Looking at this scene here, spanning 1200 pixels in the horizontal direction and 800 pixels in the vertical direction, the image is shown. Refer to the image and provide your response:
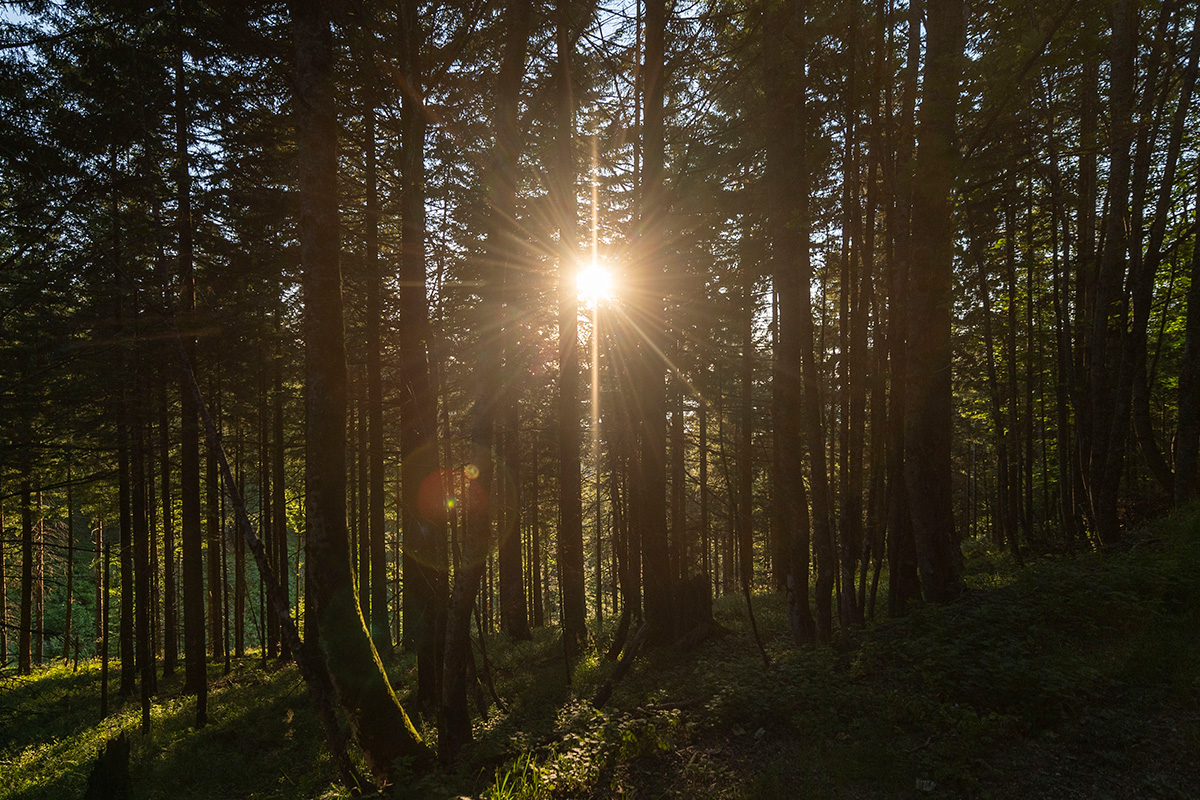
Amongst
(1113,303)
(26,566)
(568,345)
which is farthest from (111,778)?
(26,566)

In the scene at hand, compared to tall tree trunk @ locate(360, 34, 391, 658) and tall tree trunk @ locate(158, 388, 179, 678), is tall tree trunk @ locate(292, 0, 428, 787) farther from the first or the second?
tall tree trunk @ locate(158, 388, 179, 678)

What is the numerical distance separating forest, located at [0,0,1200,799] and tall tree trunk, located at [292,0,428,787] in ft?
0.15

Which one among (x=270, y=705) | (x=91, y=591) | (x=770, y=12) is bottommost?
(x=91, y=591)

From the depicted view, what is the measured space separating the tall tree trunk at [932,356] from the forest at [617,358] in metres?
0.05

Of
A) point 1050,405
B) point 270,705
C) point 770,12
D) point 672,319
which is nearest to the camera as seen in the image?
point 770,12

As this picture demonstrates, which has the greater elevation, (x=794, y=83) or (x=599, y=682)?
(x=794, y=83)

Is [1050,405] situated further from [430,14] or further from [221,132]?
[221,132]

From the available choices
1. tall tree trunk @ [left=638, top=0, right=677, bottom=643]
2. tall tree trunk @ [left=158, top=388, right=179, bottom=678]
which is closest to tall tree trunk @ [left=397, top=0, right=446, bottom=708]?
tall tree trunk @ [left=638, top=0, right=677, bottom=643]

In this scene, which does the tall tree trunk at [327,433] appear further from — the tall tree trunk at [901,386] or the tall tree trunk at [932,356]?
the tall tree trunk at [901,386]

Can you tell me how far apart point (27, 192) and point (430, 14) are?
6.11 meters

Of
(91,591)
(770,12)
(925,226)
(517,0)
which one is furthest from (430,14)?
(91,591)

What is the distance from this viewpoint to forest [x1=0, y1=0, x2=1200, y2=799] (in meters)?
5.70

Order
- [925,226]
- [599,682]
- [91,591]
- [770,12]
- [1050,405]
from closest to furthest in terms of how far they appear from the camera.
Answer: [925,226], [770,12], [599,682], [1050,405], [91,591]

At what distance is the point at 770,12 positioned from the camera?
9.02 m
